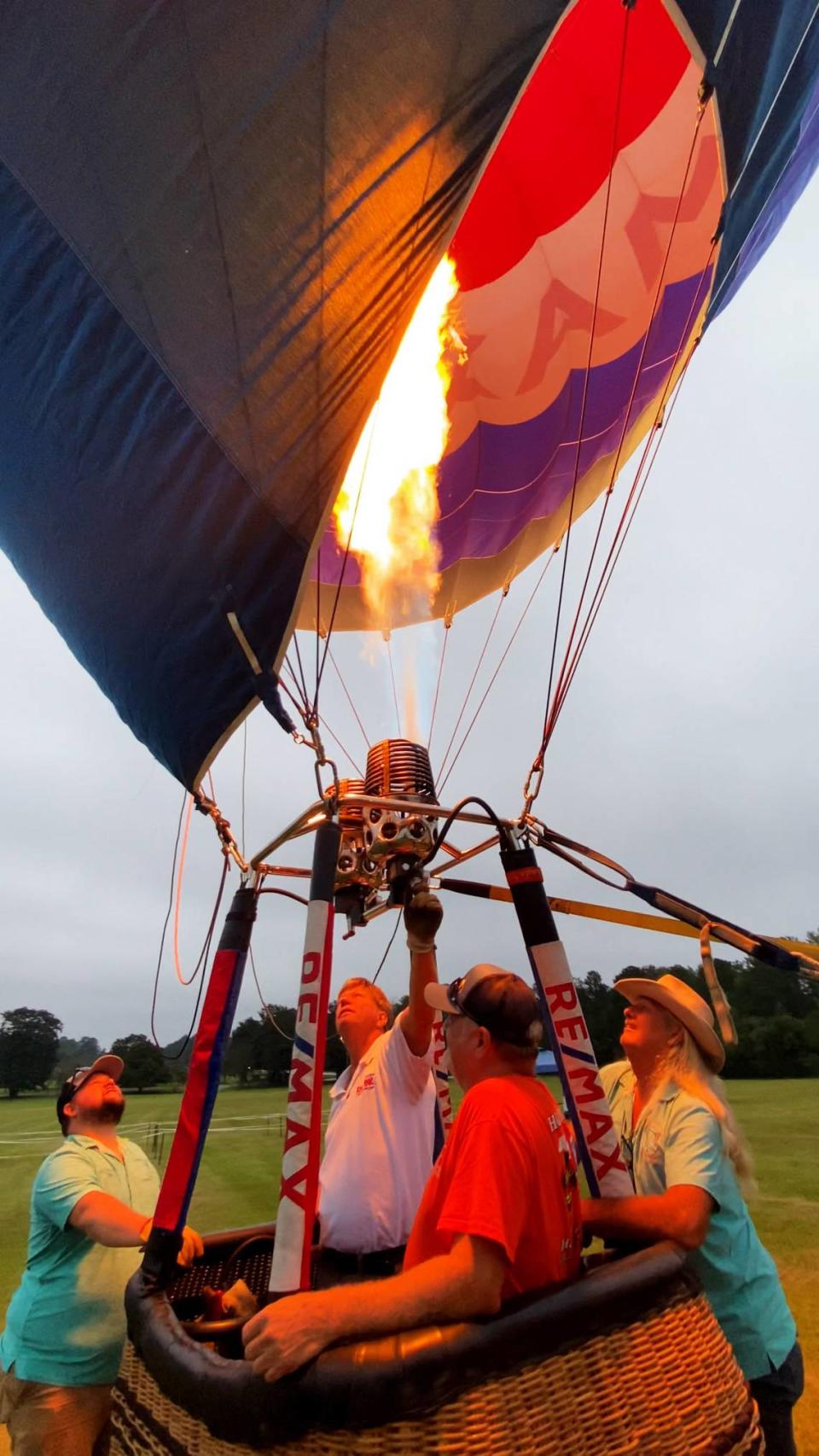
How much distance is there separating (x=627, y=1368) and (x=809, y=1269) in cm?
354

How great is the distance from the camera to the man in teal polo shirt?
176 centimetres

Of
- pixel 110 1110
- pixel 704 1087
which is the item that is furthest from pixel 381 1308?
pixel 110 1110

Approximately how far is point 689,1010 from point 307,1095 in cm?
86

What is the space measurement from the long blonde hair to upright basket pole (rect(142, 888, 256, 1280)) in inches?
34.7

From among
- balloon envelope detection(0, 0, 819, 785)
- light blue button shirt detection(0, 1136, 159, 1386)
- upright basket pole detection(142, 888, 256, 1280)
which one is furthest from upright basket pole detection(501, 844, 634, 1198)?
light blue button shirt detection(0, 1136, 159, 1386)

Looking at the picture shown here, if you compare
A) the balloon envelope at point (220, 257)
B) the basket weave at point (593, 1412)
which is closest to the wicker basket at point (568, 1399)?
the basket weave at point (593, 1412)

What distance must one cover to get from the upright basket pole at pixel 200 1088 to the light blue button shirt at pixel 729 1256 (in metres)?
0.84

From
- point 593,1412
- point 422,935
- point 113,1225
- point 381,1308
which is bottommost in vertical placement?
point 593,1412

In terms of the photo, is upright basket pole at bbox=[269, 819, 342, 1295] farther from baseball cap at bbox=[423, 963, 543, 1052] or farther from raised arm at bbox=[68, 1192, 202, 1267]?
raised arm at bbox=[68, 1192, 202, 1267]

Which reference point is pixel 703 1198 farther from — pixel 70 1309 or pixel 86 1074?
pixel 86 1074

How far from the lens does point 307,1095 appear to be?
1268mm

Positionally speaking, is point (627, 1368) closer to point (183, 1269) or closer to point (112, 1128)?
point (183, 1269)

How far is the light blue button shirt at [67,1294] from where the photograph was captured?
179cm

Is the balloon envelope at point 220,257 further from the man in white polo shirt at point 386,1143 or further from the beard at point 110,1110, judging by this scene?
the beard at point 110,1110
